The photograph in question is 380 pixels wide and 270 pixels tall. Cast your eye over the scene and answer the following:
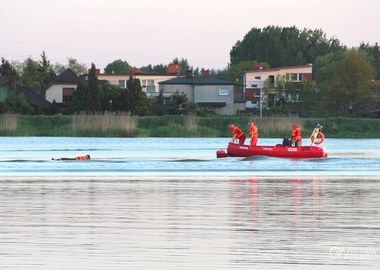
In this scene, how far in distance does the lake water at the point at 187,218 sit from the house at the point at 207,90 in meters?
90.7

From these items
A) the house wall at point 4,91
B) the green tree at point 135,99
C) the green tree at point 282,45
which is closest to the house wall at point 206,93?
the house wall at point 4,91

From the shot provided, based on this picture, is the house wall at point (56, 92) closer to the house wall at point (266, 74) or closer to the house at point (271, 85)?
the house at point (271, 85)

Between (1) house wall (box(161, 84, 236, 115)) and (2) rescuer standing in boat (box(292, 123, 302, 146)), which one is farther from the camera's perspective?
(1) house wall (box(161, 84, 236, 115))

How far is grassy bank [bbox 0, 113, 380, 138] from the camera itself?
7669 cm

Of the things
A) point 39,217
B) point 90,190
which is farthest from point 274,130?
point 39,217

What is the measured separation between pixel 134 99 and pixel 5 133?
23166 mm

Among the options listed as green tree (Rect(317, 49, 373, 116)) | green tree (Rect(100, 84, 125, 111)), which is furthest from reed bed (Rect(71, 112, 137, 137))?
green tree (Rect(317, 49, 373, 116))

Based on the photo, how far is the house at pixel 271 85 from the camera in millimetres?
135375

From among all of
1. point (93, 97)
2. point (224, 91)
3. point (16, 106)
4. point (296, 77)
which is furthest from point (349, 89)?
point (296, 77)

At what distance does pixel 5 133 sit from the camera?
77750 mm

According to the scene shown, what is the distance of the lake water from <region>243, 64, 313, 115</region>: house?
91.1 m

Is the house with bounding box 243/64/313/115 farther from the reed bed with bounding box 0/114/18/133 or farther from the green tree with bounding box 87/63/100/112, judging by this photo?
the reed bed with bounding box 0/114/18/133

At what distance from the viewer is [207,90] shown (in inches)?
5276

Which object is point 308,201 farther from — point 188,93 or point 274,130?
point 188,93
